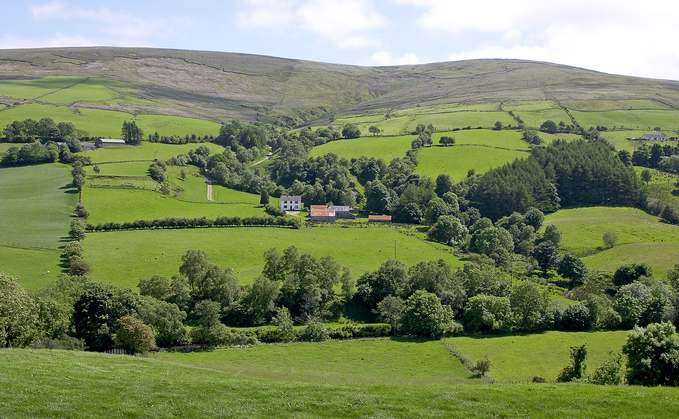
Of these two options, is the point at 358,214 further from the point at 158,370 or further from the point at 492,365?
the point at 158,370

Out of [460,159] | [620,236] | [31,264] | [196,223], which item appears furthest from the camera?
[460,159]

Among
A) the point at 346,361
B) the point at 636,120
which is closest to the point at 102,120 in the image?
the point at 346,361

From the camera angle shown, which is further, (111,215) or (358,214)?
(358,214)

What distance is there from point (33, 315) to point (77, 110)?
552ft

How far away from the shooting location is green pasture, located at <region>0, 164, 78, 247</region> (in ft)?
275

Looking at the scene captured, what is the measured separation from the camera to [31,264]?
233ft

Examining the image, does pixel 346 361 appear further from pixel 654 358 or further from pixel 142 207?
pixel 142 207

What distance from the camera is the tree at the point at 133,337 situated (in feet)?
155

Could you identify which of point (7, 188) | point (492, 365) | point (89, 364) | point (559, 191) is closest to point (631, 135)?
point (559, 191)

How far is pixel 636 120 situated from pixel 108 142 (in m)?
213

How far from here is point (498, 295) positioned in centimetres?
7131

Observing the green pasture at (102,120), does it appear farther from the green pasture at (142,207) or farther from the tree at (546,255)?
the tree at (546,255)

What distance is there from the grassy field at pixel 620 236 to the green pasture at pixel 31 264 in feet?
323

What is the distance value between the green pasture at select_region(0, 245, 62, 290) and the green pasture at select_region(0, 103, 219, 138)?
90.8 meters
